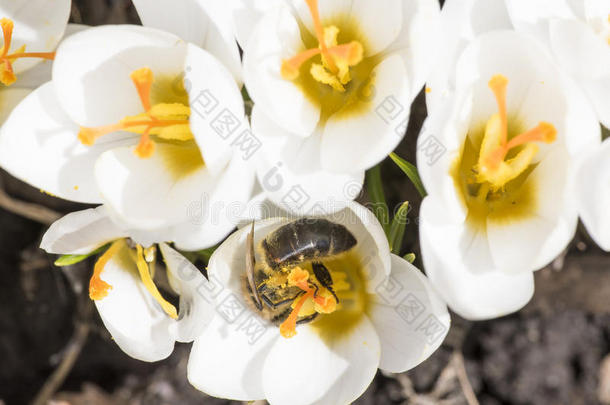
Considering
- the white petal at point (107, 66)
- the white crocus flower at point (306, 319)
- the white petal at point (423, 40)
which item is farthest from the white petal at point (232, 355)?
the white petal at point (423, 40)

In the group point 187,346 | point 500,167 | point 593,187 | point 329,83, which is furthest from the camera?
point 187,346

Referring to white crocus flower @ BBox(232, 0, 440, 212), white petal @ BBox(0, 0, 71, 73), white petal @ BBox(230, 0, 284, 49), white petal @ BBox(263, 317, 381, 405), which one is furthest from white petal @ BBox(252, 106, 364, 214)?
white petal @ BBox(0, 0, 71, 73)

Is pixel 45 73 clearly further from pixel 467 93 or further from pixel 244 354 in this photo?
pixel 467 93

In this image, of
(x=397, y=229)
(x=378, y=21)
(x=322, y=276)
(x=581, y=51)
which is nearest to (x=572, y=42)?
(x=581, y=51)

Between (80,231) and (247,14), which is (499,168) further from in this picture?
(80,231)

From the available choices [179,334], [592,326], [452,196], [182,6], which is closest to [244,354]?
[179,334]

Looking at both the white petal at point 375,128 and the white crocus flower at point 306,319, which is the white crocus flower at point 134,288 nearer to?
the white crocus flower at point 306,319

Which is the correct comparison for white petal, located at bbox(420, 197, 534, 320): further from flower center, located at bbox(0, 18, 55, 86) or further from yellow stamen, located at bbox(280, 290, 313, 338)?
flower center, located at bbox(0, 18, 55, 86)
